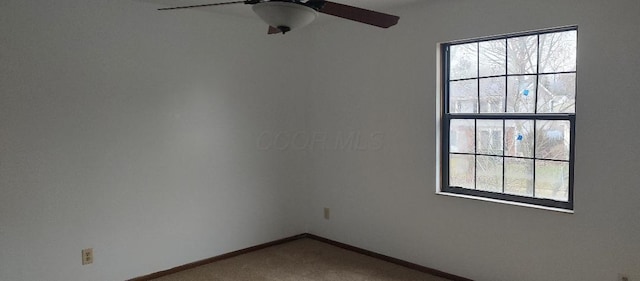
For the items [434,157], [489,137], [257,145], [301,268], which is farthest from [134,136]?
[489,137]

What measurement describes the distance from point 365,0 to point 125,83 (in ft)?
6.62

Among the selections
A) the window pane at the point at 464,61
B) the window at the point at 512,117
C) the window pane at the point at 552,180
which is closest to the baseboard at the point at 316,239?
the window at the point at 512,117

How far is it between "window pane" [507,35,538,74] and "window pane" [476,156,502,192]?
0.69 m

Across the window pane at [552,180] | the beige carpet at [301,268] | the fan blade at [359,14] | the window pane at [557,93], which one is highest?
the fan blade at [359,14]

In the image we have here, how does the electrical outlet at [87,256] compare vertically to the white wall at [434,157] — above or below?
below

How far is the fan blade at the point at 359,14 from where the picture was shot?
2043 mm

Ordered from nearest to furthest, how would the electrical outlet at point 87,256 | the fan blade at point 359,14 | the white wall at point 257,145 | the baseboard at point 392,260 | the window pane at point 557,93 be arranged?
the fan blade at point 359,14, the white wall at point 257,145, the window pane at point 557,93, the electrical outlet at point 87,256, the baseboard at point 392,260

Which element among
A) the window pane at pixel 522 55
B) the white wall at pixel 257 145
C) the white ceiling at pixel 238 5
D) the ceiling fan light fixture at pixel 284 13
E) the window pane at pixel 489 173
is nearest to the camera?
the ceiling fan light fixture at pixel 284 13

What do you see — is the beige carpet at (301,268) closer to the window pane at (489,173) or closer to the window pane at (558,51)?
the window pane at (489,173)

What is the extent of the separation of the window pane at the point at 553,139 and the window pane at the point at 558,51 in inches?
14.9

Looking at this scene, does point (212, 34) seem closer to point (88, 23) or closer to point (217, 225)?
point (88, 23)

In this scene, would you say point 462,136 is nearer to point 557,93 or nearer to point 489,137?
point 489,137

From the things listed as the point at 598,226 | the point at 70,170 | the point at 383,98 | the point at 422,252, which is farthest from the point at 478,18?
the point at 70,170

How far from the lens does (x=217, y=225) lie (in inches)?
157
